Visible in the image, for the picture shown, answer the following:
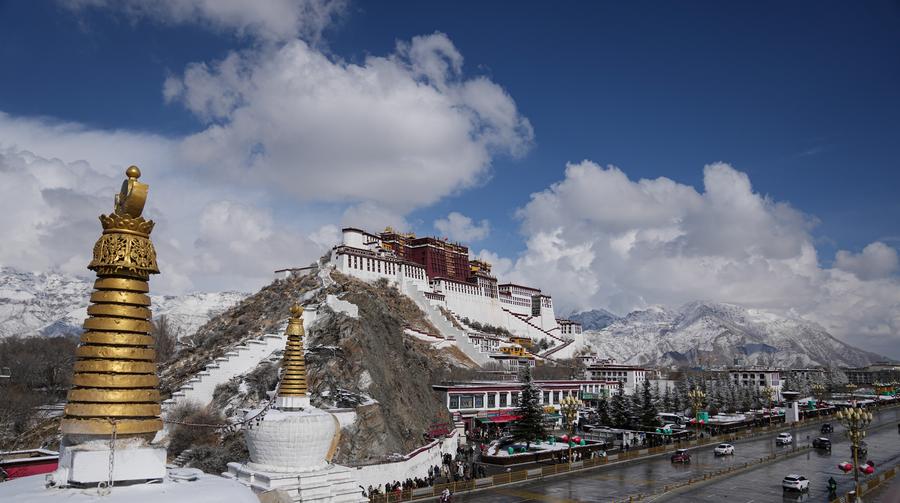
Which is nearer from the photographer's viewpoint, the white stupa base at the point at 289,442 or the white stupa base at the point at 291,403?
the white stupa base at the point at 289,442

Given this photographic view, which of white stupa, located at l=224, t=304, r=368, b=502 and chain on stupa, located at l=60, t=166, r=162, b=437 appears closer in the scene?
chain on stupa, located at l=60, t=166, r=162, b=437

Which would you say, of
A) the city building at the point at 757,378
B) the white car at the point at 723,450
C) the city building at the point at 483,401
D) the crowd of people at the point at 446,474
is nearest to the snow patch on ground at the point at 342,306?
the city building at the point at 483,401

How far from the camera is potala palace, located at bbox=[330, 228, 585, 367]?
10131 centimetres

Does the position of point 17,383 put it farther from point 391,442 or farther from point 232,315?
point 391,442

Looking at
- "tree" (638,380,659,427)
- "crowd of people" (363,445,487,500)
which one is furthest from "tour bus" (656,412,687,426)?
"crowd of people" (363,445,487,500)

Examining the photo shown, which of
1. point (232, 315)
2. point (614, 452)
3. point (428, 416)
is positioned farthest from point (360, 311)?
point (232, 315)

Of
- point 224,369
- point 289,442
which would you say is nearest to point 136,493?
point 289,442

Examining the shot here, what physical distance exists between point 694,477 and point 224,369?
35.9 m

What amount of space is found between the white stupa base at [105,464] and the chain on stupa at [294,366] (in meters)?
14.0

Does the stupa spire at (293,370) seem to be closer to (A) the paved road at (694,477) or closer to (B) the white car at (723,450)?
(A) the paved road at (694,477)

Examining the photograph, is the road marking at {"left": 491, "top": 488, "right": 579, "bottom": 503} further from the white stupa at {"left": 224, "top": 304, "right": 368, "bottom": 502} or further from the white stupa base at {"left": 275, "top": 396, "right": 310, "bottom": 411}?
the white stupa base at {"left": 275, "top": 396, "right": 310, "bottom": 411}

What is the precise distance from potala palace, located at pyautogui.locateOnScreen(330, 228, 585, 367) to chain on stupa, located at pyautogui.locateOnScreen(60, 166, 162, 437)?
84580mm

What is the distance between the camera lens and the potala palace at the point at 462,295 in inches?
3989

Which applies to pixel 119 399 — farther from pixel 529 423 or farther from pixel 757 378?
pixel 757 378
